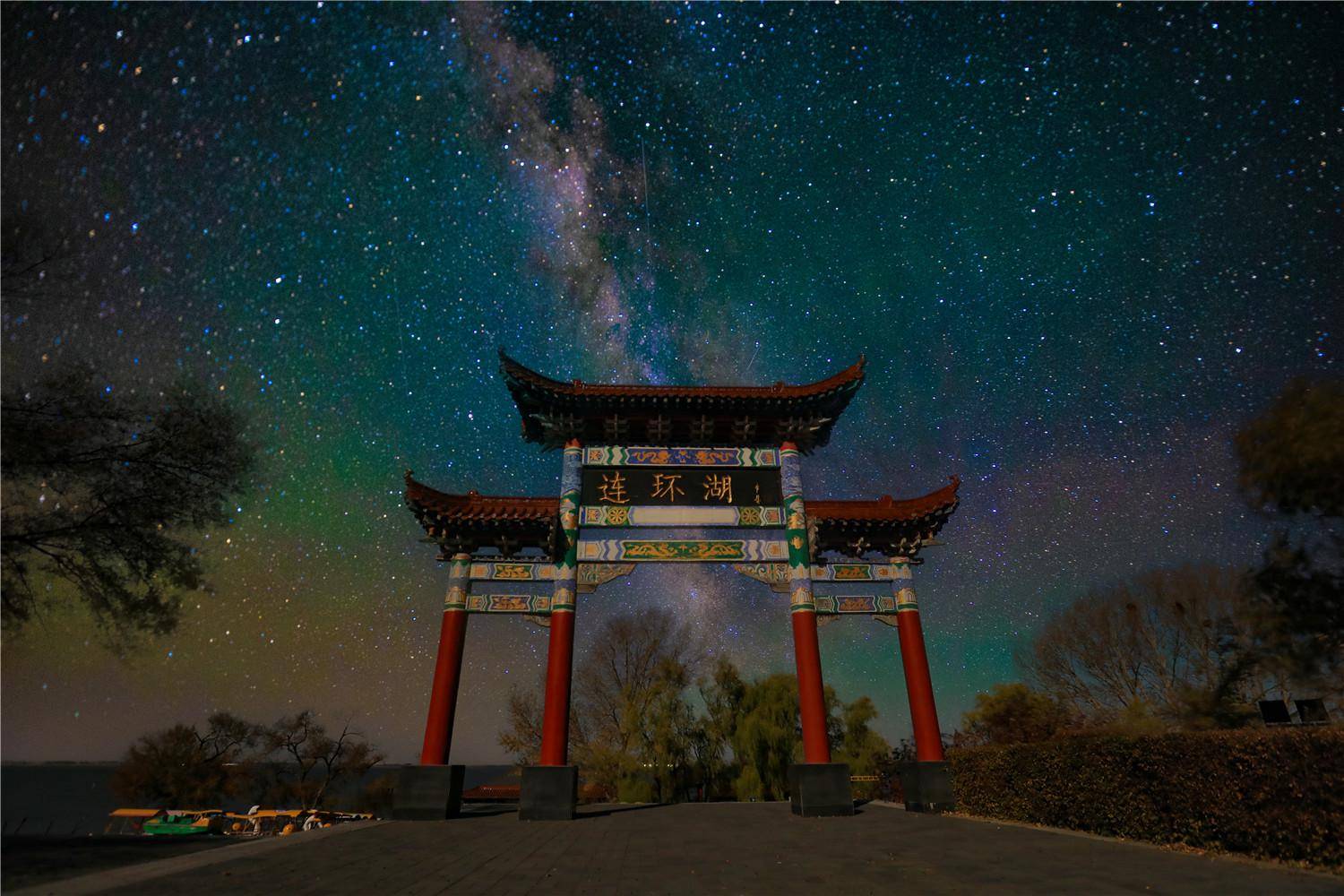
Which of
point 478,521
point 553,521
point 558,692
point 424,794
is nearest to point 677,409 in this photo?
point 553,521

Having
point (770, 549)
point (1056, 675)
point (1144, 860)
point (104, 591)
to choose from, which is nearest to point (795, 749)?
point (770, 549)

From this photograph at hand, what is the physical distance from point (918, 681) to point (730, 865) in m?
9.00

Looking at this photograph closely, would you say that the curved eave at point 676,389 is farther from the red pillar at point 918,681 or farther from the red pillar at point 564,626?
the red pillar at point 918,681

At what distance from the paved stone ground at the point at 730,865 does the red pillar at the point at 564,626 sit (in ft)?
9.18

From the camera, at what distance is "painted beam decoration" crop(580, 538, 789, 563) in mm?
14406

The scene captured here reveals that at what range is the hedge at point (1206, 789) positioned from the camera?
5.75m

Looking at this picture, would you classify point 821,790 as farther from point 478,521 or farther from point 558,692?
point 478,521

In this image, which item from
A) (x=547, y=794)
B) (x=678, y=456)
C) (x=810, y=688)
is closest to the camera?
(x=547, y=794)

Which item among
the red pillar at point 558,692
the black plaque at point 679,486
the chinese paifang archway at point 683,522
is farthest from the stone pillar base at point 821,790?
the black plaque at point 679,486

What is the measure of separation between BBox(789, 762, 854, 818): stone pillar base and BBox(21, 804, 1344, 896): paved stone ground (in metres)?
2.21

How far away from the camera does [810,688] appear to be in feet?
43.3

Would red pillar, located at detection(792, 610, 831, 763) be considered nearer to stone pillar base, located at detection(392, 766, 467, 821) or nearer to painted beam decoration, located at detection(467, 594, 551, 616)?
painted beam decoration, located at detection(467, 594, 551, 616)

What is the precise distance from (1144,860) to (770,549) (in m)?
8.95

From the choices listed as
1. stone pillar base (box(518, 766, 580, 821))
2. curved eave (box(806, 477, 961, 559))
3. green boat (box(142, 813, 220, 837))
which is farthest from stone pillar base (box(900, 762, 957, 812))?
green boat (box(142, 813, 220, 837))
